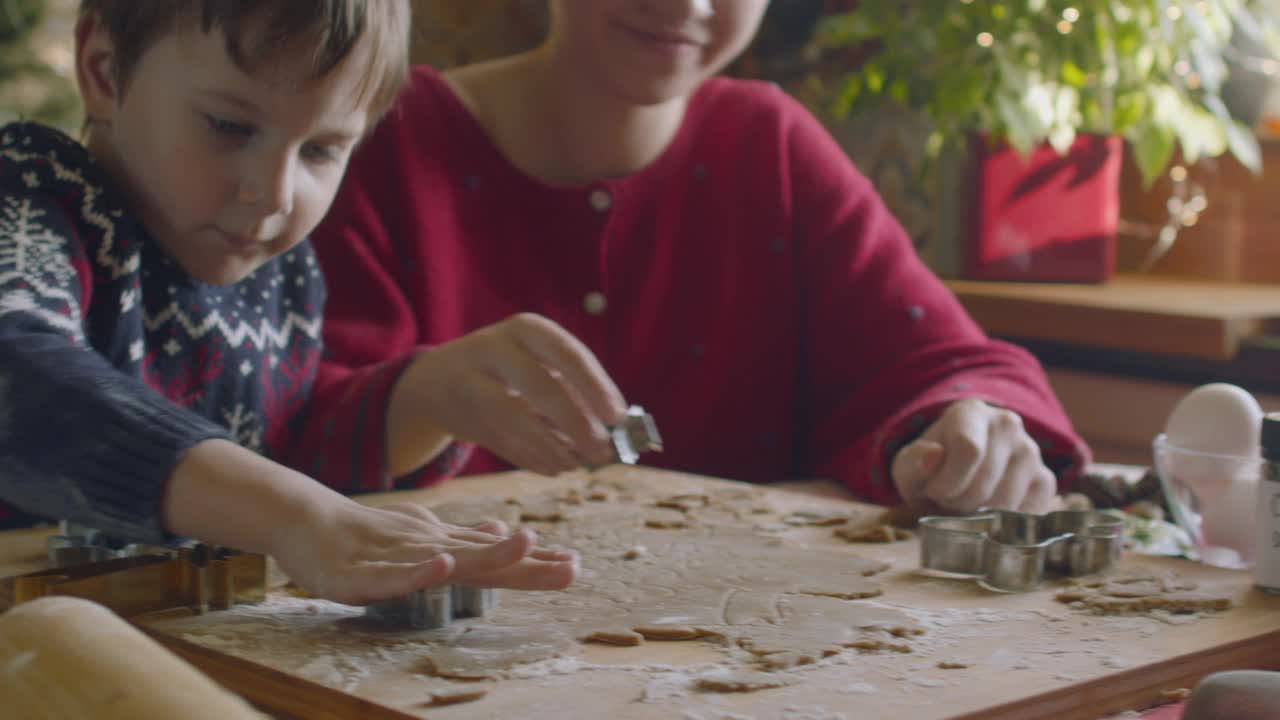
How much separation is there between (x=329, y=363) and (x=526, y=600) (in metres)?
0.55

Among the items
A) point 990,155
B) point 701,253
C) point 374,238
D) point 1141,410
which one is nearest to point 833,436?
point 701,253

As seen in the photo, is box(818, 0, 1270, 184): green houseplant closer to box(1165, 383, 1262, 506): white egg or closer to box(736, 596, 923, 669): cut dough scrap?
box(1165, 383, 1262, 506): white egg

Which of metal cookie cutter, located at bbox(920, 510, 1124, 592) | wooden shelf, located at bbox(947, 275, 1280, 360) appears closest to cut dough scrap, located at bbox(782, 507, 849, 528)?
metal cookie cutter, located at bbox(920, 510, 1124, 592)

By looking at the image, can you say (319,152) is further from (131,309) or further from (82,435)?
(82,435)

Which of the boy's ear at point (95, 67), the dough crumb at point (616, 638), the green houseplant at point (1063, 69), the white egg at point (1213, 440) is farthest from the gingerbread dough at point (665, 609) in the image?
the green houseplant at point (1063, 69)

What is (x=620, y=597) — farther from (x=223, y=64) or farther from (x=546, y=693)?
(x=223, y=64)

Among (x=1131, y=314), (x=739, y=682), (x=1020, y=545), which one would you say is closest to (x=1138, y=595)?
(x=1020, y=545)

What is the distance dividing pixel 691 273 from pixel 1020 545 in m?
0.71

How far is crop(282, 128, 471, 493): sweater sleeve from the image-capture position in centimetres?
114

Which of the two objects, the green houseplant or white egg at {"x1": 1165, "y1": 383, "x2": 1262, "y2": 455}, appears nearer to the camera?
white egg at {"x1": 1165, "y1": 383, "x2": 1262, "y2": 455}

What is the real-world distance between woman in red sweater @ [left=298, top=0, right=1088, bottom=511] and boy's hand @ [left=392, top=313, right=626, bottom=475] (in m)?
0.22

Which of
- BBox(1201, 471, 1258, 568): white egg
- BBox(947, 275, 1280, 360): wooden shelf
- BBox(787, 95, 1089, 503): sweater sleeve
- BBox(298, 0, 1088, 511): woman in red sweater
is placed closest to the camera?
BBox(1201, 471, 1258, 568): white egg

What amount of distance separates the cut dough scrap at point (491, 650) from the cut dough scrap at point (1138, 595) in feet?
1.03

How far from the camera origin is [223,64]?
897mm
